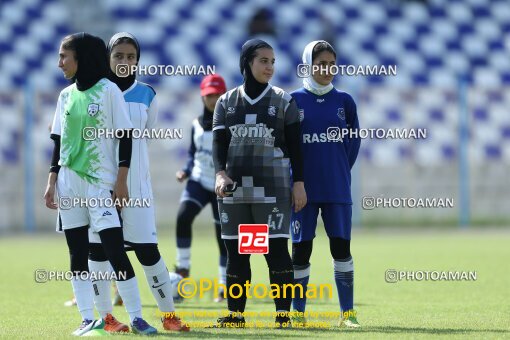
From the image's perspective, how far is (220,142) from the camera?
6457 millimetres

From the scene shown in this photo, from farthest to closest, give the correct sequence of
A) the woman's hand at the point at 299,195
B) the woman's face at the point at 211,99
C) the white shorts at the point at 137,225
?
the woman's face at the point at 211,99, the woman's hand at the point at 299,195, the white shorts at the point at 137,225

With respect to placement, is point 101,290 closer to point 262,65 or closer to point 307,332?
point 307,332

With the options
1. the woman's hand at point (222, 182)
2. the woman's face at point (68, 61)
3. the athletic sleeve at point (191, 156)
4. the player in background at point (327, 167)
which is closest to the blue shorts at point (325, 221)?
the player in background at point (327, 167)

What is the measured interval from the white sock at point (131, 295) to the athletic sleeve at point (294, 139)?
1.21m

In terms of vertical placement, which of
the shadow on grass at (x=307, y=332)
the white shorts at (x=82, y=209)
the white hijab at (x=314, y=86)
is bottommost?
the shadow on grass at (x=307, y=332)

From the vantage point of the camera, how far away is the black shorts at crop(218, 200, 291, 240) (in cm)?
635

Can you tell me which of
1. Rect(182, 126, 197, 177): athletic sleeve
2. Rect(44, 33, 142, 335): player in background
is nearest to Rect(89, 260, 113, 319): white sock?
Rect(44, 33, 142, 335): player in background

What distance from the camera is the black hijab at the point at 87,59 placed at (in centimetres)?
603

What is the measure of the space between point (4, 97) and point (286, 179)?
12.0 m

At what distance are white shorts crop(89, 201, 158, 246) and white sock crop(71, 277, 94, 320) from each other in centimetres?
34

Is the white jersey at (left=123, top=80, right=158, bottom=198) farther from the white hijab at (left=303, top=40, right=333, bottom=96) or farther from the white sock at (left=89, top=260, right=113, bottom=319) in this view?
the white hijab at (left=303, top=40, right=333, bottom=96)

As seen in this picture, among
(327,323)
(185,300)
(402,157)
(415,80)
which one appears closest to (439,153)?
(402,157)

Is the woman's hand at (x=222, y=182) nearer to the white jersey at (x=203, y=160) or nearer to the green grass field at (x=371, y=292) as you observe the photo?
the green grass field at (x=371, y=292)

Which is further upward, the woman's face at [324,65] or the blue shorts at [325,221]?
the woman's face at [324,65]
